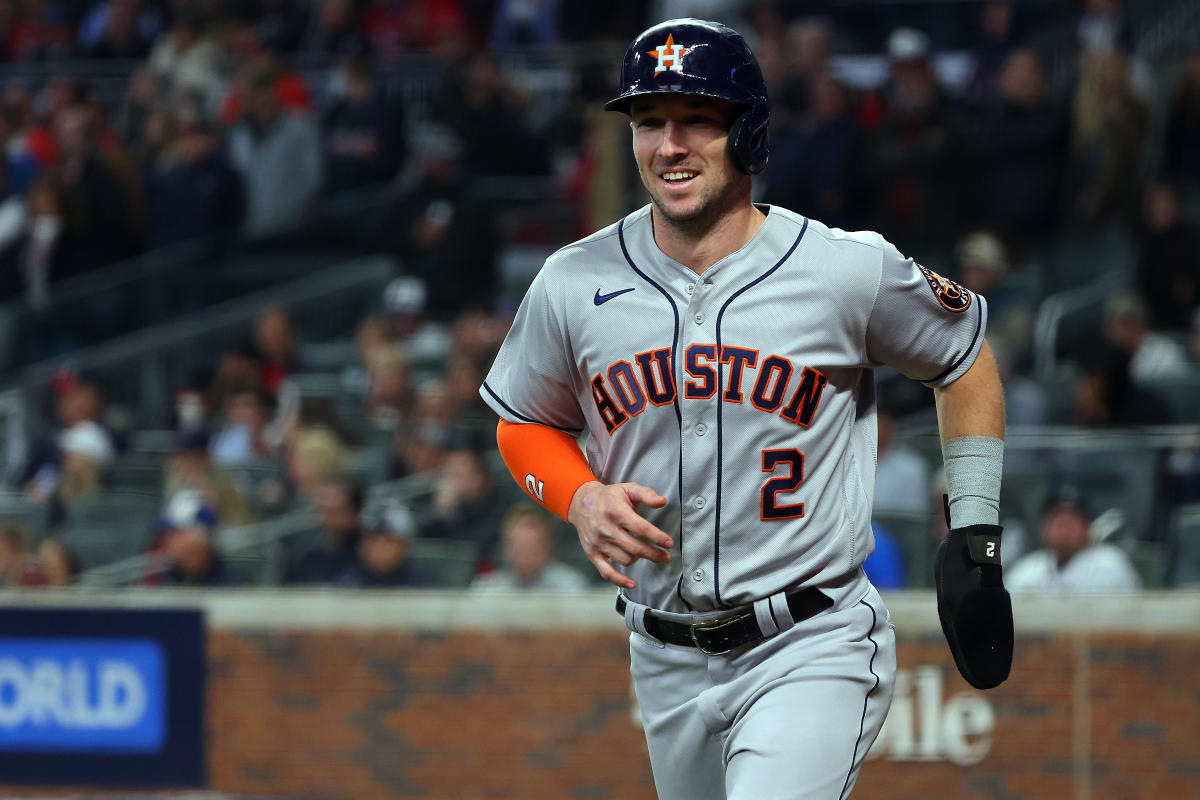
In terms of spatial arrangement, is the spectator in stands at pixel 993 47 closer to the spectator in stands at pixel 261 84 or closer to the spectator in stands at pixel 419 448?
the spectator in stands at pixel 419 448

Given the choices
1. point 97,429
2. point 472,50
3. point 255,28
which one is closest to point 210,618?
point 97,429

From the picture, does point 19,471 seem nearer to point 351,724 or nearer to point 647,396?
point 351,724

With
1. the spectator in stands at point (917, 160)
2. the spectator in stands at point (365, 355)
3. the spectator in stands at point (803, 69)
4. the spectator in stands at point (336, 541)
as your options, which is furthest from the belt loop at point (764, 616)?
the spectator in stands at point (803, 69)

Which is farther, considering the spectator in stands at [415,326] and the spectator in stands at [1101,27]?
the spectator in stands at [1101,27]

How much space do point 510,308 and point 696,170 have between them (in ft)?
23.3

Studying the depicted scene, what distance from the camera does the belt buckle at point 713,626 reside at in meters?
3.45

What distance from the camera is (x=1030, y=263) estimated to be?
10.2m

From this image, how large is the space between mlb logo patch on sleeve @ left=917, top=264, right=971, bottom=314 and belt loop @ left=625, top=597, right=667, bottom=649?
2.81 feet

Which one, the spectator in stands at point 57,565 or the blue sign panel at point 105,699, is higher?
the spectator in stands at point 57,565

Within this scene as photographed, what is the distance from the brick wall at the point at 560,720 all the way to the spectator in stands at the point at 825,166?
3357mm

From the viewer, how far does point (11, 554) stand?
29.3 ft

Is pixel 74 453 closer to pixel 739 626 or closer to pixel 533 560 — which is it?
pixel 533 560

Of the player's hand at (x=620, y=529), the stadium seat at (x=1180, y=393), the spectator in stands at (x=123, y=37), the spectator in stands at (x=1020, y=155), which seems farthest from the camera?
the spectator in stands at (x=123, y=37)

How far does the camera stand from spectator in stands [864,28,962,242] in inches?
390
